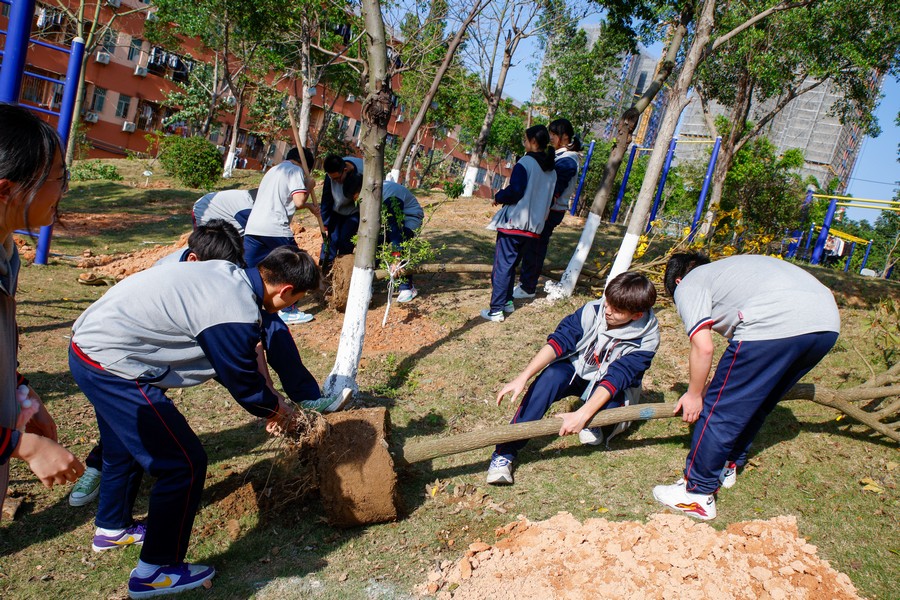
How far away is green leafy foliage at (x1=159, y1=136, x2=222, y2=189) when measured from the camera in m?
15.2

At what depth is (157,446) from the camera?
244cm

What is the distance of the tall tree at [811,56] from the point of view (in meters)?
11.9

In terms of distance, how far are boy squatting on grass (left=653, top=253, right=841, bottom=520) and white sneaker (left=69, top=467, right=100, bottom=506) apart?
120 inches

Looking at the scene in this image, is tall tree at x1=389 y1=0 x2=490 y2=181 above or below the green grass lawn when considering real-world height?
above

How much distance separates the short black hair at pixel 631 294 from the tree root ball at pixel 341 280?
130 inches

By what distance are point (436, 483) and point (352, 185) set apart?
3.65m

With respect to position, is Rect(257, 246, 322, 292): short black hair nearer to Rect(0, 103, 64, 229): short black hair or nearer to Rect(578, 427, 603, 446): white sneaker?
Rect(0, 103, 64, 229): short black hair

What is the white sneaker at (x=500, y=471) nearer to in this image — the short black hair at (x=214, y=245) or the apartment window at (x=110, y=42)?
the short black hair at (x=214, y=245)

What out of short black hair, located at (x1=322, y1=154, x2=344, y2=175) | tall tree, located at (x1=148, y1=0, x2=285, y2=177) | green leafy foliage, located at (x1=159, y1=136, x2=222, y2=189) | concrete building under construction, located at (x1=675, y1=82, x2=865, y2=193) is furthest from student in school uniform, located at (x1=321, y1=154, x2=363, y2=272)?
concrete building under construction, located at (x1=675, y1=82, x2=865, y2=193)

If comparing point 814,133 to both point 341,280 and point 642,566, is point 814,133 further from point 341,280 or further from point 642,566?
point 642,566

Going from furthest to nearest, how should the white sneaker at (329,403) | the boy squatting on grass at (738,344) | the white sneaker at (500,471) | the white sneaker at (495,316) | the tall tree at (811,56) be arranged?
the tall tree at (811,56) → the white sneaker at (495,316) → the white sneaker at (500,471) → the white sneaker at (329,403) → the boy squatting on grass at (738,344)

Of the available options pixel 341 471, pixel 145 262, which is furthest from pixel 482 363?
pixel 145 262

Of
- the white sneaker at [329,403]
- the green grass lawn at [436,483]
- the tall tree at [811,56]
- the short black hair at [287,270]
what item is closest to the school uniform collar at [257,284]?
the short black hair at [287,270]

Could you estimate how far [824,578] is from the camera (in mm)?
2742
